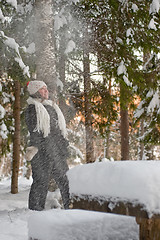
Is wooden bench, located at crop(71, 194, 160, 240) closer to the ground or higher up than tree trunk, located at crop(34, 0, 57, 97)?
closer to the ground

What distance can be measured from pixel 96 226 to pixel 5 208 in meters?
3.88

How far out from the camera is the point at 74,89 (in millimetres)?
9734

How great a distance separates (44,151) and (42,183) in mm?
493

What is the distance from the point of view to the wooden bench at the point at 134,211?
1873mm

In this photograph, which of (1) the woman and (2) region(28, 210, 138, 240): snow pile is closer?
(2) region(28, 210, 138, 240): snow pile

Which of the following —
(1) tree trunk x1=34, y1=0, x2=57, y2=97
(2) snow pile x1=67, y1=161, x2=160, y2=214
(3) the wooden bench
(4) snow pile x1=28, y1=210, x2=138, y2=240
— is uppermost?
(1) tree trunk x1=34, y1=0, x2=57, y2=97

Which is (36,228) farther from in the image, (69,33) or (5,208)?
(69,33)

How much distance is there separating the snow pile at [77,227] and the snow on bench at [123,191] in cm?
67

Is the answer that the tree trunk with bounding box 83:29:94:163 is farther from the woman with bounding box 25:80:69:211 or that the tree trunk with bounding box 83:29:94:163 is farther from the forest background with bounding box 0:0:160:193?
the woman with bounding box 25:80:69:211

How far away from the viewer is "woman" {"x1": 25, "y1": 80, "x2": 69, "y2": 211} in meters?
4.66

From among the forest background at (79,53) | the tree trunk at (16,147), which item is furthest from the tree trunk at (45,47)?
the tree trunk at (16,147)

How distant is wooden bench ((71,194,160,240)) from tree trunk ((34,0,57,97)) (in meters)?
4.71

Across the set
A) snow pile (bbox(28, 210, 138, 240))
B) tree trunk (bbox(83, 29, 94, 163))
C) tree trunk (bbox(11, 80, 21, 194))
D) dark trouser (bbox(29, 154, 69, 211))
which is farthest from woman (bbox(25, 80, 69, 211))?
tree trunk (bbox(83, 29, 94, 163))

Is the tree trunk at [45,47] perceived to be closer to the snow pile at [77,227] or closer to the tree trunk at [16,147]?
the tree trunk at [16,147]
